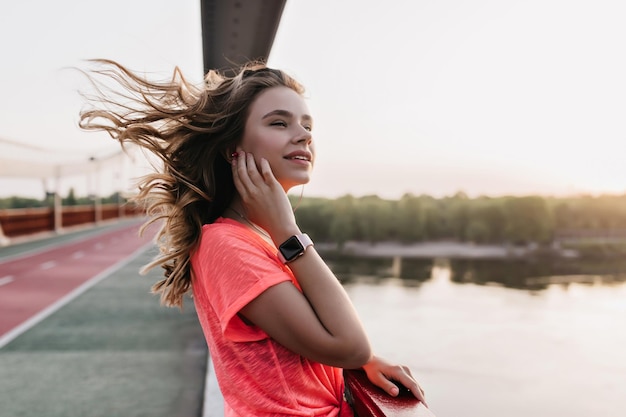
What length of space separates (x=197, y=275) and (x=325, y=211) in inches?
999

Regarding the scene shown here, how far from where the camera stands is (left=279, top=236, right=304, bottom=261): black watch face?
0.81m

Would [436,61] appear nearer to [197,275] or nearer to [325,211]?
[325,211]

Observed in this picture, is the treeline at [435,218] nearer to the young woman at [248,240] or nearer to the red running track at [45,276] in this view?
the red running track at [45,276]

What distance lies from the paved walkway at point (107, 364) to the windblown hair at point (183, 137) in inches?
33.0

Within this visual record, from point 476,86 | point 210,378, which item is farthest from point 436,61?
point 210,378

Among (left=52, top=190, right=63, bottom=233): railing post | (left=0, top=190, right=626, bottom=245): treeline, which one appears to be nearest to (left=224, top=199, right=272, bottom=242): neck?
(left=52, top=190, right=63, bottom=233): railing post

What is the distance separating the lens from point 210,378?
3.16 metres

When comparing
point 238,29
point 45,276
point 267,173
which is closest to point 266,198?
point 267,173

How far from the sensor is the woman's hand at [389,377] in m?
0.86

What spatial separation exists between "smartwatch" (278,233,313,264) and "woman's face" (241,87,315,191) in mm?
149

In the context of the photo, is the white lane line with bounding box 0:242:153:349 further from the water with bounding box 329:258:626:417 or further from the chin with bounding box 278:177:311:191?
the water with bounding box 329:258:626:417

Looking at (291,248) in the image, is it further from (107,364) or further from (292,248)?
(107,364)

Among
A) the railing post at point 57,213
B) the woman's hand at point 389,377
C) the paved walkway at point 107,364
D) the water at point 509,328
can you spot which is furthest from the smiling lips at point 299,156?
the water at point 509,328

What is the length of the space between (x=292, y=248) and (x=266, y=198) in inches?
4.4
